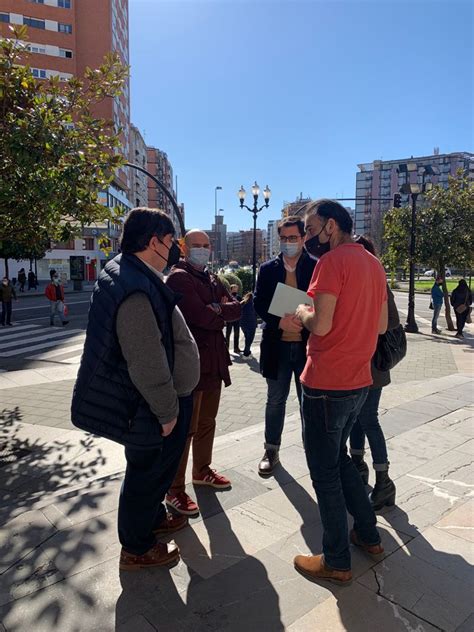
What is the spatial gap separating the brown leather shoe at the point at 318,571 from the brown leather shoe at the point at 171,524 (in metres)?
0.79

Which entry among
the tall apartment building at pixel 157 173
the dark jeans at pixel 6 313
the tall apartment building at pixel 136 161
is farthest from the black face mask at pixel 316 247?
the tall apartment building at pixel 157 173

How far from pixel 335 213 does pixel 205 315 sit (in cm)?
117

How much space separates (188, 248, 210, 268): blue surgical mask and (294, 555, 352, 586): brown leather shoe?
79.5 inches

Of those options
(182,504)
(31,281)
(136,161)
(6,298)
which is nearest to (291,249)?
(182,504)

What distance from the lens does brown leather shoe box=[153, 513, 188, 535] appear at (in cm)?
274

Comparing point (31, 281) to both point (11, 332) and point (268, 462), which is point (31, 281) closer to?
point (11, 332)

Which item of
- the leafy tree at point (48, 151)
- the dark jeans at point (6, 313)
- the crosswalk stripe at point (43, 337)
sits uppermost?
the leafy tree at point (48, 151)

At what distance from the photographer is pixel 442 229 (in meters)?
13.3

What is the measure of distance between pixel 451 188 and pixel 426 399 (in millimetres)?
10504

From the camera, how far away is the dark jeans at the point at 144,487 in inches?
89.0

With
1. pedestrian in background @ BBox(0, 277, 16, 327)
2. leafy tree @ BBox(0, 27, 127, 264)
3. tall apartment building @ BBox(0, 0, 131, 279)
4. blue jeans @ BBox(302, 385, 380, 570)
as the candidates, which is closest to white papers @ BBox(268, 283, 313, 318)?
blue jeans @ BBox(302, 385, 380, 570)

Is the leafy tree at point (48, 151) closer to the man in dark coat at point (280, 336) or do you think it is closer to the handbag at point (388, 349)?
the man in dark coat at point (280, 336)

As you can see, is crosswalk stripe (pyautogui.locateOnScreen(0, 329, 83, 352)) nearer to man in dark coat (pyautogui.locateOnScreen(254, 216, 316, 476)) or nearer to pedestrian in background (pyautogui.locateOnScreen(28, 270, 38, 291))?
man in dark coat (pyautogui.locateOnScreen(254, 216, 316, 476))

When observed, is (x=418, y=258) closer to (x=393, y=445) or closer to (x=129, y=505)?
(x=393, y=445)
